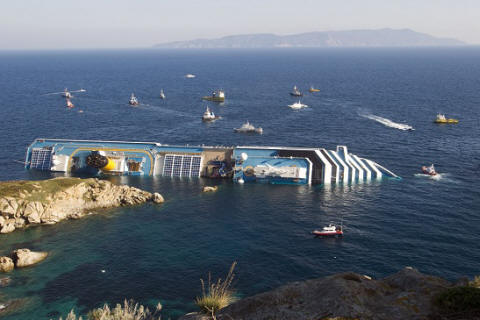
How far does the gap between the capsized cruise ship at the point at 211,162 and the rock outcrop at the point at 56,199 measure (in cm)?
1770

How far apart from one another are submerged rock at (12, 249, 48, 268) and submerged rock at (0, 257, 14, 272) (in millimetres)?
911

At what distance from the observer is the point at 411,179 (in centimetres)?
10188

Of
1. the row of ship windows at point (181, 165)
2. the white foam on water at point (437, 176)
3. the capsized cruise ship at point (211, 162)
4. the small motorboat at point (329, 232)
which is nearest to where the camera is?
the small motorboat at point (329, 232)

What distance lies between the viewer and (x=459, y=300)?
25109 mm

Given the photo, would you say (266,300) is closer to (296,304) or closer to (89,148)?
(296,304)

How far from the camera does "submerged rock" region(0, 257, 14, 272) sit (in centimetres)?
6328

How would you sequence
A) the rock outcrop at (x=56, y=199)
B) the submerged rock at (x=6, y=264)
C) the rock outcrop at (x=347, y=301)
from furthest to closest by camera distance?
the rock outcrop at (x=56, y=199) → the submerged rock at (x=6, y=264) → the rock outcrop at (x=347, y=301)

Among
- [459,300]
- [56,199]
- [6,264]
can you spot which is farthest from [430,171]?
[6,264]

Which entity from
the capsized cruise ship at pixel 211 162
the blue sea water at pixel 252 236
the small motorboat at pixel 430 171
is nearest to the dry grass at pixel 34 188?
the blue sea water at pixel 252 236

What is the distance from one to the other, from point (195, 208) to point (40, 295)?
123 ft

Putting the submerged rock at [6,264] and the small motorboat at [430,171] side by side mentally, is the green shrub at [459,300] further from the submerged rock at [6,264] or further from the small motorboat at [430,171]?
the small motorboat at [430,171]

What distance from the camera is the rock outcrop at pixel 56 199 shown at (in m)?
79.4

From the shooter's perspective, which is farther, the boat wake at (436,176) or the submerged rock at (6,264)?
the boat wake at (436,176)

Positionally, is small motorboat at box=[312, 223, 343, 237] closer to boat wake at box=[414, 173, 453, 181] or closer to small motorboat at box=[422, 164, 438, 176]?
boat wake at box=[414, 173, 453, 181]
